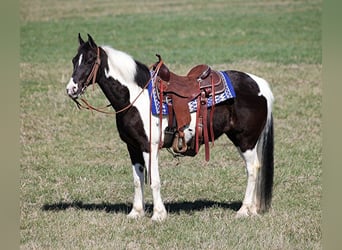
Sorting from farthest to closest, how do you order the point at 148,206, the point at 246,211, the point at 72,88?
the point at 148,206 → the point at 246,211 → the point at 72,88

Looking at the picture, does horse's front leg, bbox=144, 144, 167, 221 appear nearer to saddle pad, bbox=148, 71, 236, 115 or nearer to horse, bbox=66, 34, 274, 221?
horse, bbox=66, 34, 274, 221

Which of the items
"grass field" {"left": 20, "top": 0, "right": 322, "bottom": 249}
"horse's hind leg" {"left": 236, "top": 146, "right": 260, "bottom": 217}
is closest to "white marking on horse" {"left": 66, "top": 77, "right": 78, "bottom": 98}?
"grass field" {"left": 20, "top": 0, "right": 322, "bottom": 249}

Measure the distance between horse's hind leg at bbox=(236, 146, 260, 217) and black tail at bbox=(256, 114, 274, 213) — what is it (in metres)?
0.05

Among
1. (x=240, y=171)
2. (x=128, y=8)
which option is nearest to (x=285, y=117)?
(x=240, y=171)

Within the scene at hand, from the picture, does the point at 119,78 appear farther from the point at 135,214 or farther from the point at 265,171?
the point at 265,171

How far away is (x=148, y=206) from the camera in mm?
7465

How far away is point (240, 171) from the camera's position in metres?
9.04

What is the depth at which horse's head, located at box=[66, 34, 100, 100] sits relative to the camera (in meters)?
6.19

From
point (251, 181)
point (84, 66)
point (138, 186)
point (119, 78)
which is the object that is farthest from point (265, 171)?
point (84, 66)

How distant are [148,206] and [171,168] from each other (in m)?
1.93

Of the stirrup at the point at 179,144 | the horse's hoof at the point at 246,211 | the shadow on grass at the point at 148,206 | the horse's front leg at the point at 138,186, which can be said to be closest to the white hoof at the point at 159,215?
the horse's front leg at the point at 138,186

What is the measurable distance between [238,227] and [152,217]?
3.17 ft

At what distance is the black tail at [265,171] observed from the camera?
697cm

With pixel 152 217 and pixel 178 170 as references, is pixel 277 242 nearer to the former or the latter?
pixel 152 217
